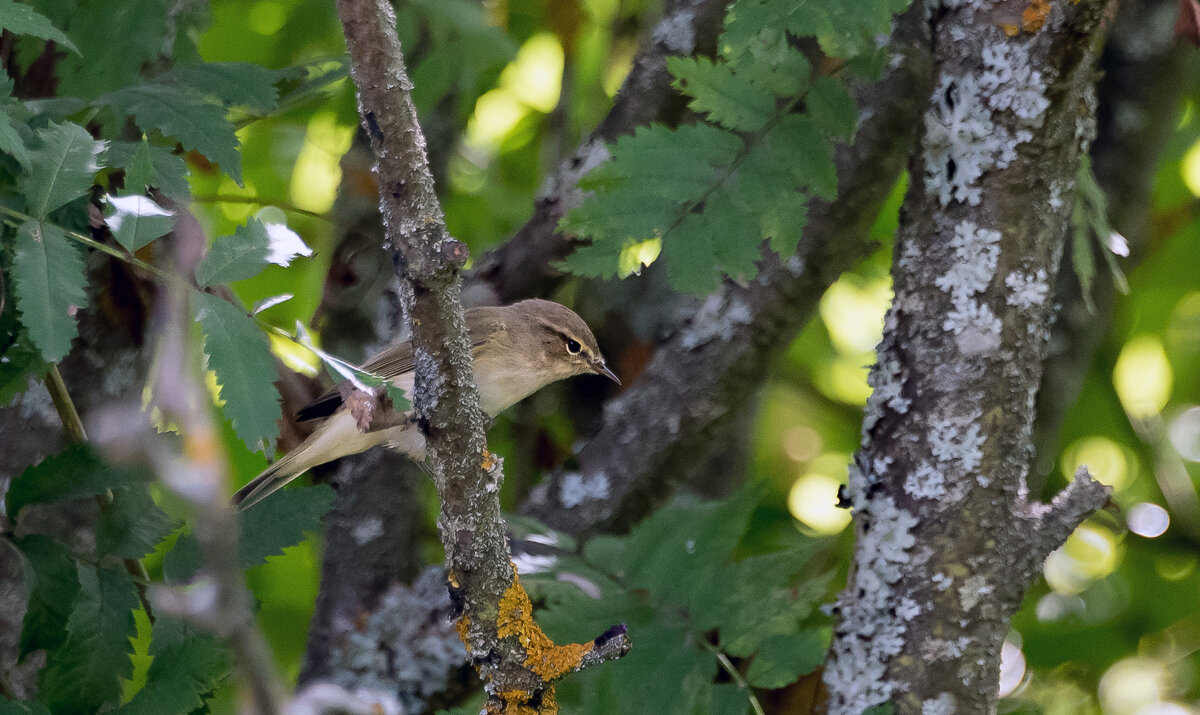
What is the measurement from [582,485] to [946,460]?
1502 mm

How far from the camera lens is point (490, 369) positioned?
404cm

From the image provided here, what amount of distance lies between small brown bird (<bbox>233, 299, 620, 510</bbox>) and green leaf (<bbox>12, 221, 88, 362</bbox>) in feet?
4.63

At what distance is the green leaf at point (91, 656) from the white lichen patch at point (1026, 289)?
7.22 feet

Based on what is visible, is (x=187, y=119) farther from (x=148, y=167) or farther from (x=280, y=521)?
(x=280, y=521)

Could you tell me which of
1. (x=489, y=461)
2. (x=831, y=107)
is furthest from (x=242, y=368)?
(x=831, y=107)

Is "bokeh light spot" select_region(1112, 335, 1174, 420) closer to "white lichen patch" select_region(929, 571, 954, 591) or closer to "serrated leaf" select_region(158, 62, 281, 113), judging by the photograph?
"white lichen patch" select_region(929, 571, 954, 591)

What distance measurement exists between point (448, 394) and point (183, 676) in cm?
89

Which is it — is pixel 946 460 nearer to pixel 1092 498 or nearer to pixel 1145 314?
pixel 1092 498

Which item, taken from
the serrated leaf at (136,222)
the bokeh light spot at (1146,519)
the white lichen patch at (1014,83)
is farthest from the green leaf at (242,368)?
the bokeh light spot at (1146,519)

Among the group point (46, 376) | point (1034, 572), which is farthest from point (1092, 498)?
point (46, 376)

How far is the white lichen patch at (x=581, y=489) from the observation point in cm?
372

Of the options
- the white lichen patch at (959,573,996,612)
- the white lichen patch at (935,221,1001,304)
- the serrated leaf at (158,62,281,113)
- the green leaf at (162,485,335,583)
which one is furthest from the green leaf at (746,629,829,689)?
the serrated leaf at (158,62,281,113)

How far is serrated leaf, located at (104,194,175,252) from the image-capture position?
1.98 meters

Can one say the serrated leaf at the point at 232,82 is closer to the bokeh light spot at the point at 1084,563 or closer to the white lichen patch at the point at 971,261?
the white lichen patch at the point at 971,261
